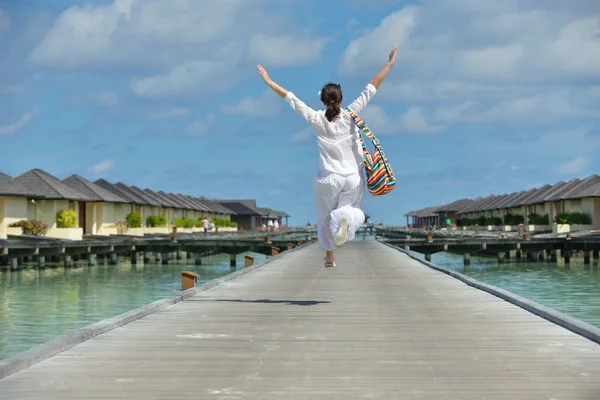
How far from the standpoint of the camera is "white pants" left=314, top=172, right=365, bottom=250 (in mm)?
9859

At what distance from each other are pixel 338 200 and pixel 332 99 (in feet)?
3.95

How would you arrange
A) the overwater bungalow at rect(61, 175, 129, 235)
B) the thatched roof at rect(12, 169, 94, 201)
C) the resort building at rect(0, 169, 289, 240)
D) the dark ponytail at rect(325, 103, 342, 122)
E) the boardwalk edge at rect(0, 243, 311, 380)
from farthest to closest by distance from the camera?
1. the overwater bungalow at rect(61, 175, 129, 235)
2. the thatched roof at rect(12, 169, 94, 201)
3. the resort building at rect(0, 169, 289, 240)
4. the dark ponytail at rect(325, 103, 342, 122)
5. the boardwalk edge at rect(0, 243, 311, 380)

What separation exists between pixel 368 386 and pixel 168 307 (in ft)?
18.0

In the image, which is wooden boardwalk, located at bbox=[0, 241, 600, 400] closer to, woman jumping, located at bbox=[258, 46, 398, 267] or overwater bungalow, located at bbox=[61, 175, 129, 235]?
woman jumping, located at bbox=[258, 46, 398, 267]

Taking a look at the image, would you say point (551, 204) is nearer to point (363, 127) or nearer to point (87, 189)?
point (87, 189)

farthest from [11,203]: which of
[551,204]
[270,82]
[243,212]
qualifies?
[243,212]

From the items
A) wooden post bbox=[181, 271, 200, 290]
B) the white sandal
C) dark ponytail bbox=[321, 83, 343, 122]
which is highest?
dark ponytail bbox=[321, 83, 343, 122]

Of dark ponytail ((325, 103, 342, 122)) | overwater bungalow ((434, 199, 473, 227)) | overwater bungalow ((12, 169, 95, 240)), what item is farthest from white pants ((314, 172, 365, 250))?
overwater bungalow ((434, 199, 473, 227))

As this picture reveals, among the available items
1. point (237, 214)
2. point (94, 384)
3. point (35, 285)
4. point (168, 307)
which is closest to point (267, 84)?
point (168, 307)

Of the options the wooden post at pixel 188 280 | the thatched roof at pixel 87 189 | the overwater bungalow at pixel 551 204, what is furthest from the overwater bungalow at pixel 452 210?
the wooden post at pixel 188 280

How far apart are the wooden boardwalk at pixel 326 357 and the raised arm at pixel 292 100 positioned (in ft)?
7.64

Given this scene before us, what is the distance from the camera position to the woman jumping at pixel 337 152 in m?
9.88

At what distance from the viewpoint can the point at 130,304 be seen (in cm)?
2506

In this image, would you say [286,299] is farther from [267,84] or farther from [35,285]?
[35,285]
